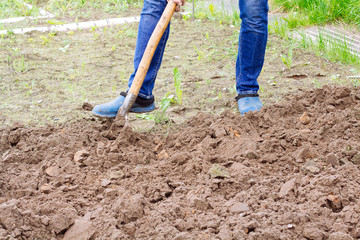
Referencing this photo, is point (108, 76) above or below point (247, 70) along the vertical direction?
below

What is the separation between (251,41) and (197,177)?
1.29 m

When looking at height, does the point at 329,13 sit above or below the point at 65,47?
above

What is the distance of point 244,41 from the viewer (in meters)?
3.10

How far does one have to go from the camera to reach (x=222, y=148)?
2553mm

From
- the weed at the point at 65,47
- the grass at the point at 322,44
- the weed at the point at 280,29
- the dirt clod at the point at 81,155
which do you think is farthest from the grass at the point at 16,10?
the dirt clod at the point at 81,155

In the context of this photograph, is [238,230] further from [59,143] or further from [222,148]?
[59,143]

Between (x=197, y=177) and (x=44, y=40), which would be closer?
(x=197, y=177)

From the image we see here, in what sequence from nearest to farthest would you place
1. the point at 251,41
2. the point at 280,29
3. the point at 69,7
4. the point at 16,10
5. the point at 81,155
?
the point at 81,155
the point at 251,41
the point at 280,29
the point at 16,10
the point at 69,7

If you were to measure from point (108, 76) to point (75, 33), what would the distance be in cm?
172

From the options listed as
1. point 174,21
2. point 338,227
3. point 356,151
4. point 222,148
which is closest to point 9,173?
point 222,148

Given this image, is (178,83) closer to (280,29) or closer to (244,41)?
(244,41)

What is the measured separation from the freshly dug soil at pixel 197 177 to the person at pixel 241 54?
194 mm

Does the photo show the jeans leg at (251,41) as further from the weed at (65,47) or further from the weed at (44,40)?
the weed at (44,40)

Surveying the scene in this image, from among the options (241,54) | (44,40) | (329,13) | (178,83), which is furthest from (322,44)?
(44,40)
